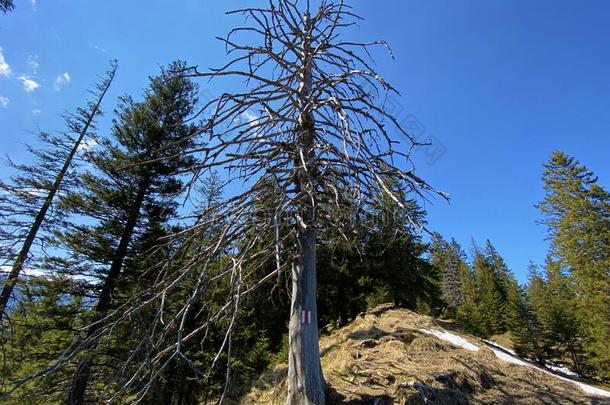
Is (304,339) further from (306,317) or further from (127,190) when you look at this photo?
(127,190)

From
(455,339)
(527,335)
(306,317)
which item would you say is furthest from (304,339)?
(527,335)

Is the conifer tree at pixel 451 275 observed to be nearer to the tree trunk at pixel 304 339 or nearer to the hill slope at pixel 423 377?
the hill slope at pixel 423 377

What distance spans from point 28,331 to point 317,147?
9.66 m

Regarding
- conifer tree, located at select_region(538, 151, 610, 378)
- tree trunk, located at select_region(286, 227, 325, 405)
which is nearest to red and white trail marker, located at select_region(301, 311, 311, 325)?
tree trunk, located at select_region(286, 227, 325, 405)

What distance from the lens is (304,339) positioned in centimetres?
359

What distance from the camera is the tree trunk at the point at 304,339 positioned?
3486 mm

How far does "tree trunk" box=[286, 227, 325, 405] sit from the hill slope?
102cm

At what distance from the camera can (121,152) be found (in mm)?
11352

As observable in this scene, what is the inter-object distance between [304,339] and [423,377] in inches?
132

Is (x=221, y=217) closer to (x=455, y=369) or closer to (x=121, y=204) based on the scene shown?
(x=455, y=369)

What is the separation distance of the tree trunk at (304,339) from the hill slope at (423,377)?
102cm

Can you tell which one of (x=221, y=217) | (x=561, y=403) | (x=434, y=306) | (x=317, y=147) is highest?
(x=434, y=306)

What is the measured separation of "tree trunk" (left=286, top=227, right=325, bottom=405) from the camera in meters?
3.49

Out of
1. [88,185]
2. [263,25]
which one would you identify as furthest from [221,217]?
[88,185]
